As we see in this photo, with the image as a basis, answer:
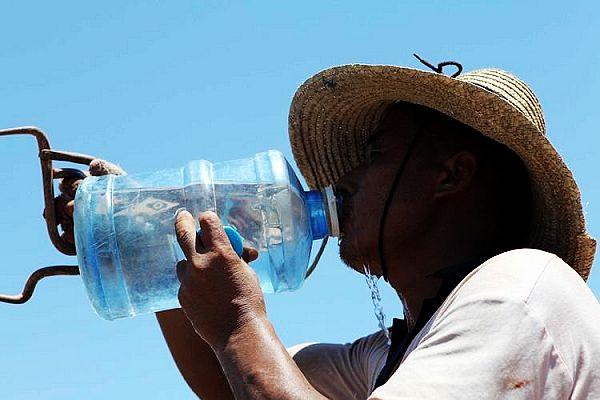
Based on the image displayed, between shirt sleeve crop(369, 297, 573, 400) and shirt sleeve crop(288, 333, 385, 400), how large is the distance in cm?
130

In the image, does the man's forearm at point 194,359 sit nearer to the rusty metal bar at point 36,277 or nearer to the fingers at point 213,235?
the rusty metal bar at point 36,277

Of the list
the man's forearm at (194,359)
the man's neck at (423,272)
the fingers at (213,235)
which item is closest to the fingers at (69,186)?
the man's forearm at (194,359)

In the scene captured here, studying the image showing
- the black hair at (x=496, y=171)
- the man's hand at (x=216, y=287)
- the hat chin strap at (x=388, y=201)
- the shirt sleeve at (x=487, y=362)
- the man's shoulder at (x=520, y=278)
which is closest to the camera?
the shirt sleeve at (x=487, y=362)

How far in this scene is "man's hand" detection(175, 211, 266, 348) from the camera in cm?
303

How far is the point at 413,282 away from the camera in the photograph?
365 cm

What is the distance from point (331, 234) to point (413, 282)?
1.15 ft

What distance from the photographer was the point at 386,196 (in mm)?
3740

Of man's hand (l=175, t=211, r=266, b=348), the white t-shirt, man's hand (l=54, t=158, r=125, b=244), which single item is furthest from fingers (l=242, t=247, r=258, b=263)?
man's hand (l=54, t=158, r=125, b=244)

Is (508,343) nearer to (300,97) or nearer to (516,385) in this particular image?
(516,385)

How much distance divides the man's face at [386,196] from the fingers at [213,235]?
736 mm

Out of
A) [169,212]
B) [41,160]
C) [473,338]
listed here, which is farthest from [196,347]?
[473,338]

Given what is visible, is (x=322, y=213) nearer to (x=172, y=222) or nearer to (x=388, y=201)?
(x=388, y=201)

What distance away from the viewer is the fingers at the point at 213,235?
10.1ft

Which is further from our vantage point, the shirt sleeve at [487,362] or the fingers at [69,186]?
the fingers at [69,186]
